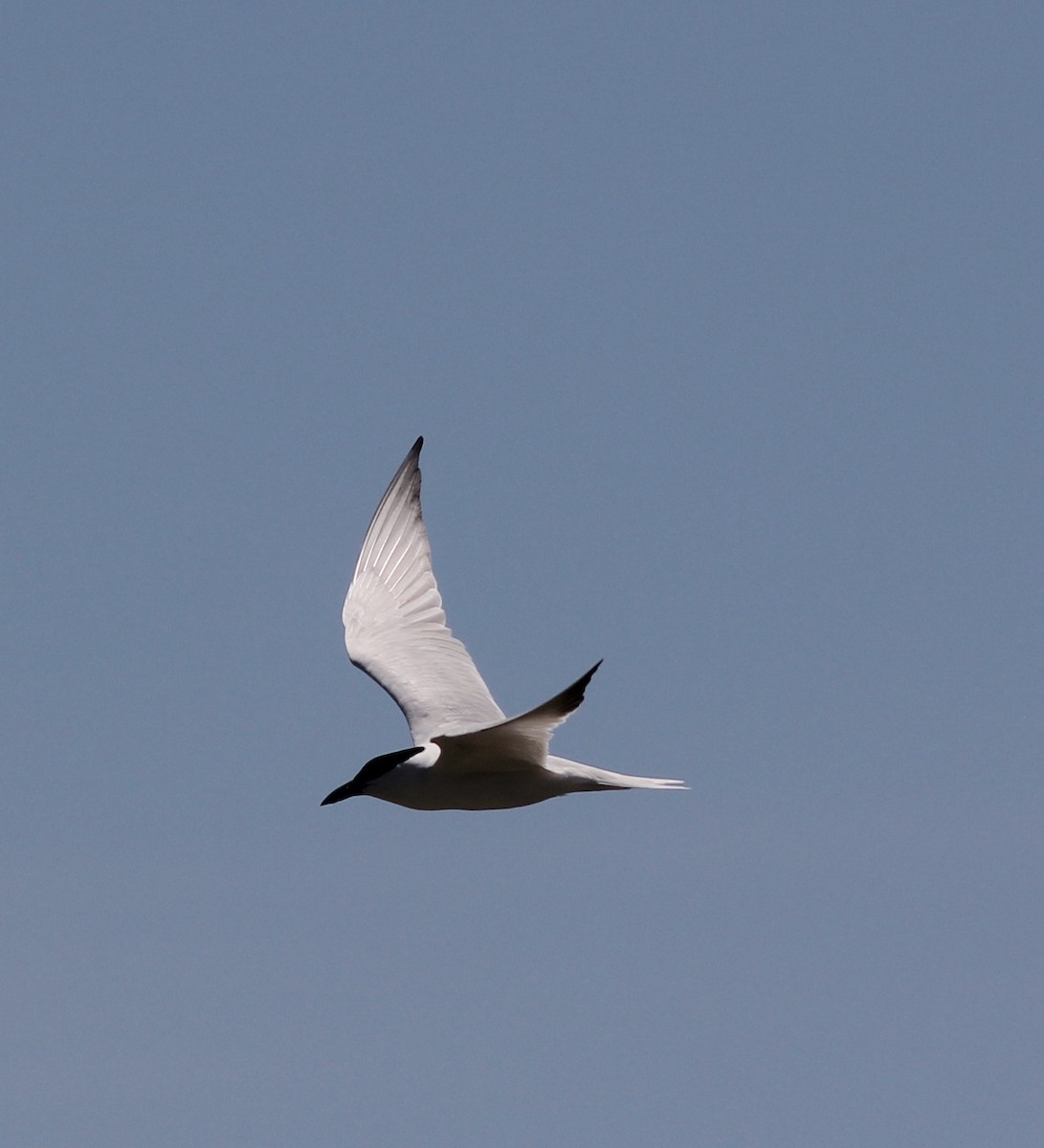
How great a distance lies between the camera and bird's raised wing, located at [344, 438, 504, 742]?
52.2 feet

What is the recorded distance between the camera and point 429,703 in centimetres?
1591

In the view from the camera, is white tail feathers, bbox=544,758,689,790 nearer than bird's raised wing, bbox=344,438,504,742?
Yes

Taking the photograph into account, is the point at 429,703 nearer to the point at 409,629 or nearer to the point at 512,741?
the point at 409,629

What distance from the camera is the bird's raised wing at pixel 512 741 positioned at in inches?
458

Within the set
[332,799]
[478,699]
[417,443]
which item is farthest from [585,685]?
[417,443]

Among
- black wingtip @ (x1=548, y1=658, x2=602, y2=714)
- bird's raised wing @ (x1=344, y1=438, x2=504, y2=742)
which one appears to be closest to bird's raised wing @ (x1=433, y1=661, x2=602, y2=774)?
black wingtip @ (x1=548, y1=658, x2=602, y2=714)

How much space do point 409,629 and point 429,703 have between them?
1691mm

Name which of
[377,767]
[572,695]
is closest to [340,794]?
[377,767]

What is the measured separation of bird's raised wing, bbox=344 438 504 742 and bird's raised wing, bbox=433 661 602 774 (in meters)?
1.81

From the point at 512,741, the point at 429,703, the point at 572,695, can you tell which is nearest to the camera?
the point at 572,695

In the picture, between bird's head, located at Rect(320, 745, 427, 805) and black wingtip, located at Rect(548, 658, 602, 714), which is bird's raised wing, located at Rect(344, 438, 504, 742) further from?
black wingtip, located at Rect(548, 658, 602, 714)

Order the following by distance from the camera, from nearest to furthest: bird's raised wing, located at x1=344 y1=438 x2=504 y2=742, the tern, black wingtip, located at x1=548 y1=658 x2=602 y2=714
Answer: black wingtip, located at x1=548 y1=658 x2=602 y2=714
the tern
bird's raised wing, located at x1=344 y1=438 x2=504 y2=742

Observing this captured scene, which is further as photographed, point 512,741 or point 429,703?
point 429,703

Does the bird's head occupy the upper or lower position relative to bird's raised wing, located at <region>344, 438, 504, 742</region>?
lower
